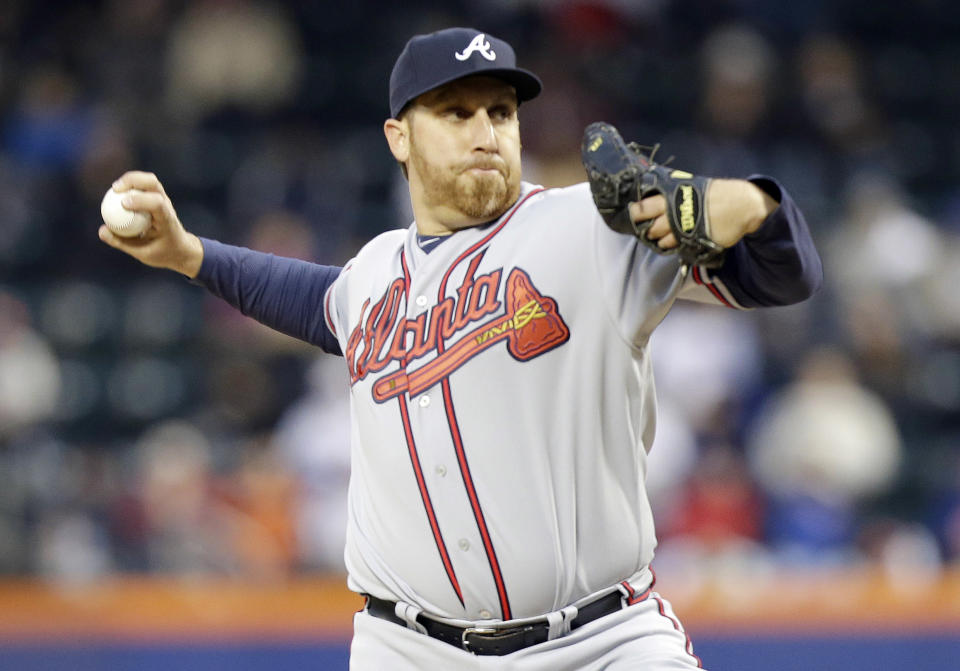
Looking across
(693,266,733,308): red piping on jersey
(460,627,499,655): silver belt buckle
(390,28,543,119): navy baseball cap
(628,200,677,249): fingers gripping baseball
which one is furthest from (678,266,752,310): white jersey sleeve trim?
(460,627,499,655): silver belt buckle

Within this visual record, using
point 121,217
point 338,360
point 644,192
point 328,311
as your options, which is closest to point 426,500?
point 328,311

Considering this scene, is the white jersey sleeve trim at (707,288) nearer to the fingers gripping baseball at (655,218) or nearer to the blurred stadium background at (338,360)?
the fingers gripping baseball at (655,218)

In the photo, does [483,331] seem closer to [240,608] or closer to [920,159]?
[240,608]

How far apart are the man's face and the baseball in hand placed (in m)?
0.68

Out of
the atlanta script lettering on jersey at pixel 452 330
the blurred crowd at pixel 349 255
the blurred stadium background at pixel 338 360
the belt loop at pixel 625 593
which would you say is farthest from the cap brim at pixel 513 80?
the blurred crowd at pixel 349 255

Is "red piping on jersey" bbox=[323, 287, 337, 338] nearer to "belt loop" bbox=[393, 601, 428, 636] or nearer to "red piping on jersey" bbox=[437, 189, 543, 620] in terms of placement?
"red piping on jersey" bbox=[437, 189, 543, 620]

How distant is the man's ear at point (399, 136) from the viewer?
338cm

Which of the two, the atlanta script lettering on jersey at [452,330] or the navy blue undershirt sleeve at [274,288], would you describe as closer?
the atlanta script lettering on jersey at [452,330]

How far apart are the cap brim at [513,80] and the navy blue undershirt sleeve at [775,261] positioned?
2.40 feet

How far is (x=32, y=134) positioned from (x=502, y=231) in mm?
7348

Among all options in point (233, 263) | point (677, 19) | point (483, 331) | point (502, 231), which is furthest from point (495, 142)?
point (677, 19)

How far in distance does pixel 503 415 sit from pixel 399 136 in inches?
31.6

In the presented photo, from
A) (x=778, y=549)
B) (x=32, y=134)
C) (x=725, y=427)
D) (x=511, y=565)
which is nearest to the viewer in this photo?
(x=511, y=565)

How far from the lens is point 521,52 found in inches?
397
